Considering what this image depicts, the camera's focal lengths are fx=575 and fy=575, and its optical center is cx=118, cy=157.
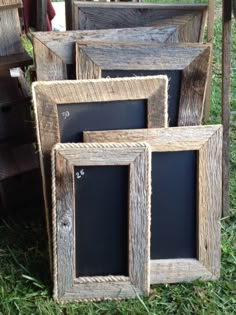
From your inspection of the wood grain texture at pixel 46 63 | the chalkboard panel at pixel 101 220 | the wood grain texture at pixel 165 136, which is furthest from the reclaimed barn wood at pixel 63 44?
the chalkboard panel at pixel 101 220

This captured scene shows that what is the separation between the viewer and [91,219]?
2.04 metres

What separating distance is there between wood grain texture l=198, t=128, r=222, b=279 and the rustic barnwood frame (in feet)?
0.82

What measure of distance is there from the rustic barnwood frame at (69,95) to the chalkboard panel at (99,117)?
0.02m

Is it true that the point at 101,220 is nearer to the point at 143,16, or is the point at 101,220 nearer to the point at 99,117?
the point at 99,117

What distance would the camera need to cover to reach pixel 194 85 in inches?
91.0

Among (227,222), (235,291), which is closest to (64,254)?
(235,291)

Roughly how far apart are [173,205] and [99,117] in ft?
1.38

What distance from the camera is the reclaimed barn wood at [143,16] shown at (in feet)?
8.30

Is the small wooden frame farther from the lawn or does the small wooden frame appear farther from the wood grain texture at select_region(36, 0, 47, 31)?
the wood grain texture at select_region(36, 0, 47, 31)

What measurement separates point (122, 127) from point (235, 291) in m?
0.74

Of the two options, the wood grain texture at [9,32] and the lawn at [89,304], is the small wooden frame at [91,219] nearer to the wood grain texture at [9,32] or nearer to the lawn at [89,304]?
the lawn at [89,304]

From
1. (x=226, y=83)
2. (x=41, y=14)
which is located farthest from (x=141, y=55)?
(x=41, y=14)

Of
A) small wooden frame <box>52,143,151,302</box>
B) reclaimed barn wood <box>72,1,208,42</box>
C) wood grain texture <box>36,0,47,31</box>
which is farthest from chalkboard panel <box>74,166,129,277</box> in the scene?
wood grain texture <box>36,0,47,31</box>

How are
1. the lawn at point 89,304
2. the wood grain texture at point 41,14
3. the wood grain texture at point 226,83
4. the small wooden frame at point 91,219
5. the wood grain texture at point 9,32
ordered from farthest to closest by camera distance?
1. the wood grain texture at point 41,14
2. the wood grain texture at point 9,32
3. the wood grain texture at point 226,83
4. the lawn at point 89,304
5. the small wooden frame at point 91,219
